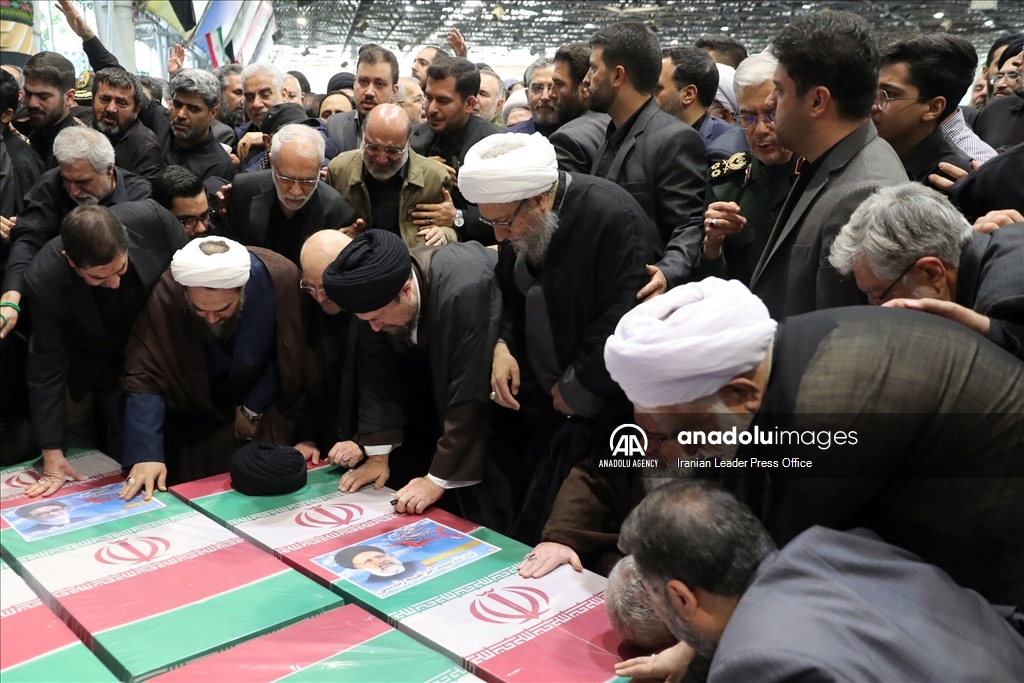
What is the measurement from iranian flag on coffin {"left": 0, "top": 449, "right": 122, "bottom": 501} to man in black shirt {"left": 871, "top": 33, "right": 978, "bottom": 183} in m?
2.87

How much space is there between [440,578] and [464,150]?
2.50 metres

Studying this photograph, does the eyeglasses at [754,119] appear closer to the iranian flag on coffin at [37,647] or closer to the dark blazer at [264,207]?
the dark blazer at [264,207]

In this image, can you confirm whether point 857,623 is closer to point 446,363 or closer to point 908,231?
point 908,231

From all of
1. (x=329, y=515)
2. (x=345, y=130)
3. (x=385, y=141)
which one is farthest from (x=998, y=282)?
(x=345, y=130)

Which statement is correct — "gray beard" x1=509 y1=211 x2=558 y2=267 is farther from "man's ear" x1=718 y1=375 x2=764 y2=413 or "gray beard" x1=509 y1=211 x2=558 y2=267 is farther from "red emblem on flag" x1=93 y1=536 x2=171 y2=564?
"red emblem on flag" x1=93 y1=536 x2=171 y2=564

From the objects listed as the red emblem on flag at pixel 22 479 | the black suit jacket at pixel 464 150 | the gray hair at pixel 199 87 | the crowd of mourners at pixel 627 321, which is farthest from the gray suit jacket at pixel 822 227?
the gray hair at pixel 199 87

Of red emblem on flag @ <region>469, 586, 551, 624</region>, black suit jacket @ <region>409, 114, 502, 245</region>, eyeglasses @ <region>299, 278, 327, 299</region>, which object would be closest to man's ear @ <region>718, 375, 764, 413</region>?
red emblem on flag @ <region>469, 586, 551, 624</region>

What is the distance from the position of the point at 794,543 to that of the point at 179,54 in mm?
6801

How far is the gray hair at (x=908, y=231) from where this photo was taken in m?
1.70

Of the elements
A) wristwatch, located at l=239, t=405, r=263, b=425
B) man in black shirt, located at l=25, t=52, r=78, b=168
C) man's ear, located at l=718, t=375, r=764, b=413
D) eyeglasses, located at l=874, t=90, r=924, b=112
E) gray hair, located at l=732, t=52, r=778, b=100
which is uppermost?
man in black shirt, located at l=25, t=52, r=78, b=168

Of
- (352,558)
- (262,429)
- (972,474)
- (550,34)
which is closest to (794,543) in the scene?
(972,474)

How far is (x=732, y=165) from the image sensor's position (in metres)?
2.78

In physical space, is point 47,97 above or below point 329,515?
above

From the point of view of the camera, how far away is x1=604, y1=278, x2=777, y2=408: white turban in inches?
57.1
